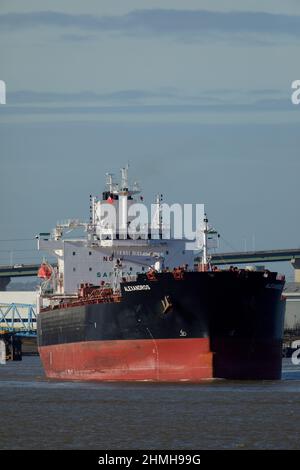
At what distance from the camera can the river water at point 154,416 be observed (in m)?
36.1

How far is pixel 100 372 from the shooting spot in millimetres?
60312

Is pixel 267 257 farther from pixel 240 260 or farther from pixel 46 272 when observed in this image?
pixel 46 272

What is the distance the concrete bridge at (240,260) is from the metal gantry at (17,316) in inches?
322

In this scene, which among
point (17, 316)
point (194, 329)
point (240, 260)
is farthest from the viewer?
point (240, 260)

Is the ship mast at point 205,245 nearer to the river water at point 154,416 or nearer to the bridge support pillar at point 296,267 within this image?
the river water at point 154,416

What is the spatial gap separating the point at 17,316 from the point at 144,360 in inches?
3162

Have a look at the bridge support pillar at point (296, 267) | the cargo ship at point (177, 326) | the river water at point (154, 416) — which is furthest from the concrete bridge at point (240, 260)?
the river water at point (154, 416)

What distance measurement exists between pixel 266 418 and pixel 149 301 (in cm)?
1643

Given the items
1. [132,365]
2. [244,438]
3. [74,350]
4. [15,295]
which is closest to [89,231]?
[74,350]

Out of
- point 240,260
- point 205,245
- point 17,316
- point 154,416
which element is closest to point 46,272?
point 205,245

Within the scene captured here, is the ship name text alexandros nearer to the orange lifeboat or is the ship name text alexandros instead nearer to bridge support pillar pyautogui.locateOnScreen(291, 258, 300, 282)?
the orange lifeboat

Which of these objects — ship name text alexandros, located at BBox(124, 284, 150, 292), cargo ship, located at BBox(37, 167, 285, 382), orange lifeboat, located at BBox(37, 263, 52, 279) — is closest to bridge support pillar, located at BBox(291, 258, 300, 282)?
orange lifeboat, located at BBox(37, 263, 52, 279)

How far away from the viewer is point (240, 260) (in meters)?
152
